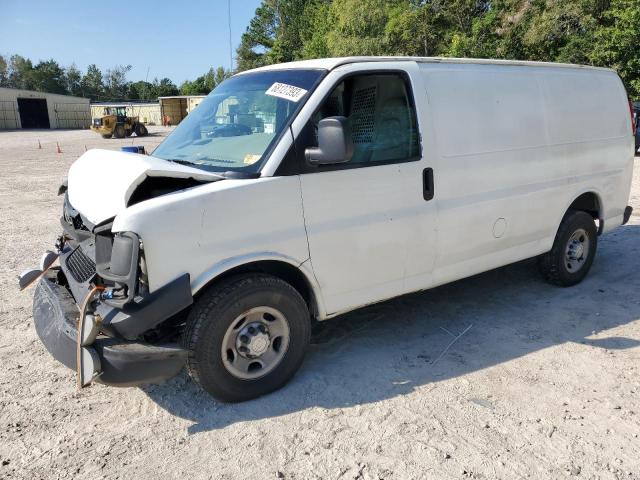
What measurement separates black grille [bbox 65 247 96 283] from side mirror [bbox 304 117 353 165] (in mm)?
1694

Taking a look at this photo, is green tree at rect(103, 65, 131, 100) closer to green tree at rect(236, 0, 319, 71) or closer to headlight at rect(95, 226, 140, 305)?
green tree at rect(236, 0, 319, 71)

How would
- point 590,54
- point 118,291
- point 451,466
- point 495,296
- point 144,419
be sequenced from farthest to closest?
point 590,54 < point 495,296 < point 144,419 < point 118,291 < point 451,466

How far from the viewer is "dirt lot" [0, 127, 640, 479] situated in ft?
9.62

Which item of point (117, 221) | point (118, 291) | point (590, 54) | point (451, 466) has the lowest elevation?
point (451, 466)

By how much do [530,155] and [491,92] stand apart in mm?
720

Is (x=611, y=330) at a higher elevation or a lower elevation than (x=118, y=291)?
lower

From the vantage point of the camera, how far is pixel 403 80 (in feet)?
13.1

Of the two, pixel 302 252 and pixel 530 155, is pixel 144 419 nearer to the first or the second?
pixel 302 252

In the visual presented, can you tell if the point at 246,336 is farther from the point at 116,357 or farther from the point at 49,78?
the point at 49,78

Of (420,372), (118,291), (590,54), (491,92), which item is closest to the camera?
(118,291)

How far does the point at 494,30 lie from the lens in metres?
30.5

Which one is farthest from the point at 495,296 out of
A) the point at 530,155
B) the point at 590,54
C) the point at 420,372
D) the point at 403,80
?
the point at 590,54

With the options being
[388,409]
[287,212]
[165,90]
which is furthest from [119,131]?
[165,90]

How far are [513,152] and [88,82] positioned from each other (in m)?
117
